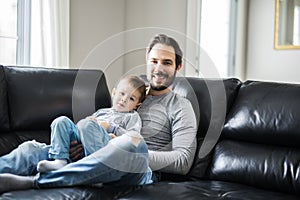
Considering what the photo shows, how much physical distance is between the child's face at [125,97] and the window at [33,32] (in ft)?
4.17

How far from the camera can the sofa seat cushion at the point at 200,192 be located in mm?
1695

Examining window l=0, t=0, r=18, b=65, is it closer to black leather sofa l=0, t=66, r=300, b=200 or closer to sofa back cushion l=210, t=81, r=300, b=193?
black leather sofa l=0, t=66, r=300, b=200

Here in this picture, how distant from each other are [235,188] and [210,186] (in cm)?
11

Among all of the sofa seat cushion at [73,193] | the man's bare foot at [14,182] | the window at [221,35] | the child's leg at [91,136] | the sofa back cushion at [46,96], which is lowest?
the sofa seat cushion at [73,193]

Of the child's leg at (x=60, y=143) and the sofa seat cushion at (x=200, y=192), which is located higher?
the child's leg at (x=60, y=143)

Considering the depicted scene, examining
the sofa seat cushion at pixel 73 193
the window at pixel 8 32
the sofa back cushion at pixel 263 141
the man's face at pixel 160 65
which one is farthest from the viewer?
the window at pixel 8 32

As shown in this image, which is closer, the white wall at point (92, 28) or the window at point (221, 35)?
the white wall at point (92, 28)

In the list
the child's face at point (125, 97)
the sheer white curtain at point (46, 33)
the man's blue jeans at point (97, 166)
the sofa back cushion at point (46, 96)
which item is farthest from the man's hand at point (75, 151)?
the sheer white curtain at point (46, 33)

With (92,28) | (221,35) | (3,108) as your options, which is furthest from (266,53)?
(3,108)

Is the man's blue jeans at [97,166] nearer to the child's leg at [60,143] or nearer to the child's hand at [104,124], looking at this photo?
the child's leg at [60,143]

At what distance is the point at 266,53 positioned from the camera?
4109 millimetres

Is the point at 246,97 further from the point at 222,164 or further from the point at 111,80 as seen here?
the point at 111,80

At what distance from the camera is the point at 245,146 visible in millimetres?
2055

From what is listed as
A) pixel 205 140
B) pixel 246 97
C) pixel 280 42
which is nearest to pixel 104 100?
pixel 205 140
